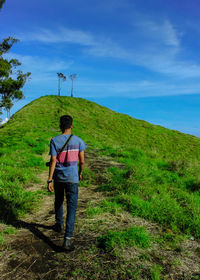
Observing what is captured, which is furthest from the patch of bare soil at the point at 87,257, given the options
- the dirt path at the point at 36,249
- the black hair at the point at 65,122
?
the black hair at the point at 65,122

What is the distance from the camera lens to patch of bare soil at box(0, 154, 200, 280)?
3285 mm

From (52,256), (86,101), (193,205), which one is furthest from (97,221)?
(86,101)

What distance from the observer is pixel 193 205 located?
5609 mm

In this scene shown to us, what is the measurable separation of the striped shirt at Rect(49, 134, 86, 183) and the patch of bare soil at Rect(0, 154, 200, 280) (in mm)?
1287

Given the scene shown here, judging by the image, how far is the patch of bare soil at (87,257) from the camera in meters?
3.29

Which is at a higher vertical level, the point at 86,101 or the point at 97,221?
the point at 86,101

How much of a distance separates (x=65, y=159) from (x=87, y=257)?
176 cm

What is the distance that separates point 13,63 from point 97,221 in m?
21.6

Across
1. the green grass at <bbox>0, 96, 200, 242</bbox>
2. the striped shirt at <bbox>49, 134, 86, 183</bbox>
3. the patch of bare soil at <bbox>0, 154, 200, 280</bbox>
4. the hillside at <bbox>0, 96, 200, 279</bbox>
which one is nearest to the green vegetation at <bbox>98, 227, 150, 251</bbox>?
the hillside at <bbox>0, 96, 200, 279</bbox>

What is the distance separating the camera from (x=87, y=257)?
11.9 feet

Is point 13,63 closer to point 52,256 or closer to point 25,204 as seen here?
point 25,204

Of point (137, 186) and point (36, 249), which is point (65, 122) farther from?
point (137, 186)

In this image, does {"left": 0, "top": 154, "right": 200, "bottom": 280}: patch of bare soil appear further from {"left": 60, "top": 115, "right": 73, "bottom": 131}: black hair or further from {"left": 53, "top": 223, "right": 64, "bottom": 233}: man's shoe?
{"left": 60, "top": 115, "right": 73, "bottom": 131}: black hair

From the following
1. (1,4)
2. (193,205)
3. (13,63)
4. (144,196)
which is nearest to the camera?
(193,205)
